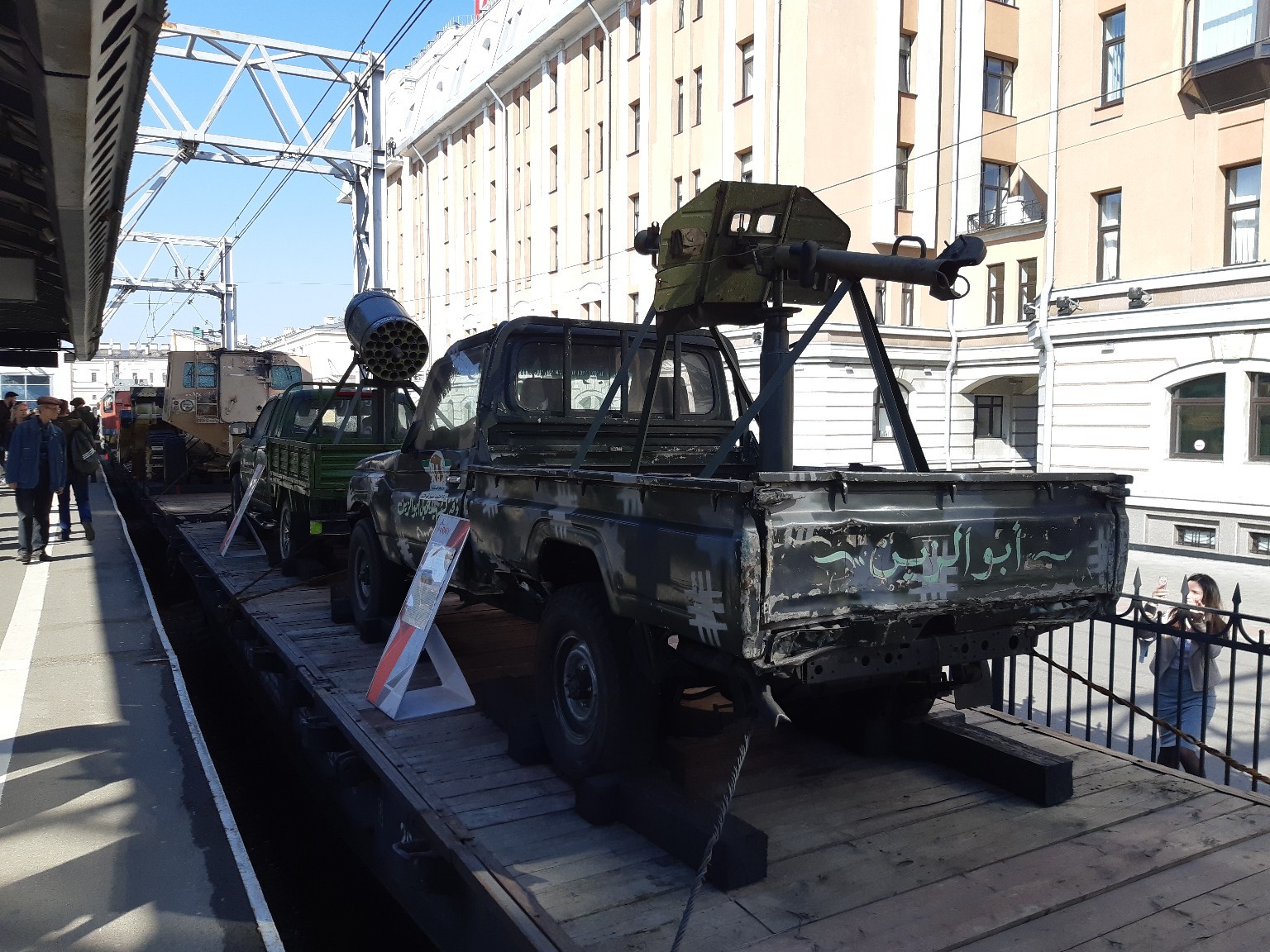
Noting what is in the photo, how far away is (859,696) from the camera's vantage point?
4449 millimetres

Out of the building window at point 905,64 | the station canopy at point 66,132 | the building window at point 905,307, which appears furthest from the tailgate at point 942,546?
the building window at point 905,64

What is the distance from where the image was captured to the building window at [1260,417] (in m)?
15.5

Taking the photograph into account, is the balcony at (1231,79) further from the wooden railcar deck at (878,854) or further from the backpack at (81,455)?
the backpack at (81,455)

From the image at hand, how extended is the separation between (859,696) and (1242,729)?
4221mm

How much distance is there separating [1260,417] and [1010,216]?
28.3 feet

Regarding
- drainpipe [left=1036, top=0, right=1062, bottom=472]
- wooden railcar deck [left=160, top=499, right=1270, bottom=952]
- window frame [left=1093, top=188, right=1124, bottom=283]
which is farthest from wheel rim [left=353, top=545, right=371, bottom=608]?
window frame [left=1093, top=188, right=1124, bottom=283]

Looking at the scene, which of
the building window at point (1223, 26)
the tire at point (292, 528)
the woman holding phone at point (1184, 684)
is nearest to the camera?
the woman holding phone at point (1184, 684)

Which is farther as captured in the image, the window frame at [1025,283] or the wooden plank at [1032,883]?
the window frame at [1025,283]

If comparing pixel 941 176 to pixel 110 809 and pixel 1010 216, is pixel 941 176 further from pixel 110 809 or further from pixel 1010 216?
pixel 110 809

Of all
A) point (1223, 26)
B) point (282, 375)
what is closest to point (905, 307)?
point (1223, 26)

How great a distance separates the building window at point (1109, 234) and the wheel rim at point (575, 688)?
17122 mm

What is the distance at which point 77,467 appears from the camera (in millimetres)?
13000

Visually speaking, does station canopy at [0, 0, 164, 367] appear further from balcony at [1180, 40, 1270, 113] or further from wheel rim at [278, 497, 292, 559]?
balcony at [1180, 40, 1270, 113]

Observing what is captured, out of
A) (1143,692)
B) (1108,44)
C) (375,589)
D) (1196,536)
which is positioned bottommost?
(1143,692)
